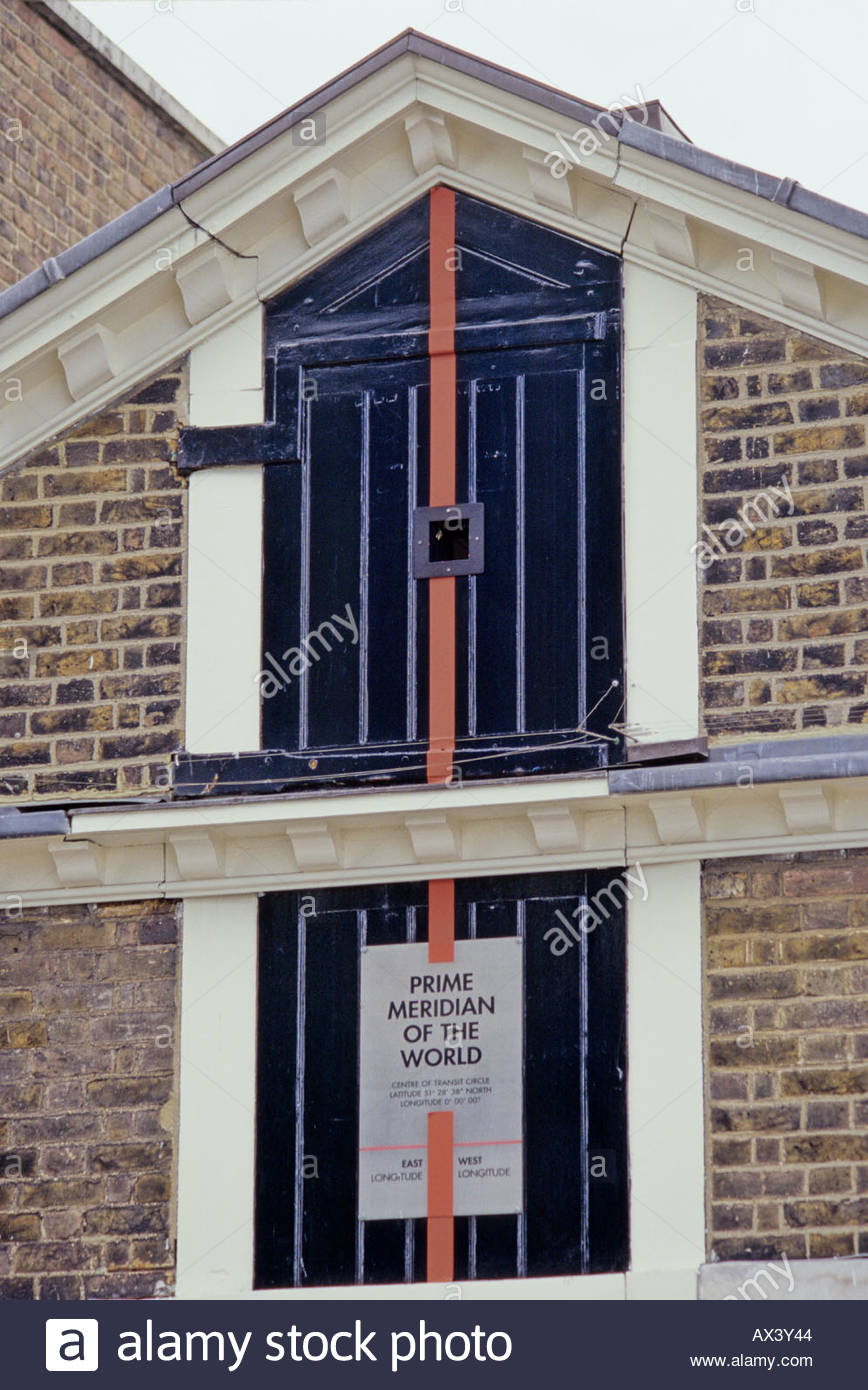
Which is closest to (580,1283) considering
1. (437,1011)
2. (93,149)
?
(437,1011)

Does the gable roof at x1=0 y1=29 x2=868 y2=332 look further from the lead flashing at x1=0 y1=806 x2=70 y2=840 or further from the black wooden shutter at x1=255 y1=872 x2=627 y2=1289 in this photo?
the black wooden shutter at x1=255 y1=872 x2=627 y2=1289

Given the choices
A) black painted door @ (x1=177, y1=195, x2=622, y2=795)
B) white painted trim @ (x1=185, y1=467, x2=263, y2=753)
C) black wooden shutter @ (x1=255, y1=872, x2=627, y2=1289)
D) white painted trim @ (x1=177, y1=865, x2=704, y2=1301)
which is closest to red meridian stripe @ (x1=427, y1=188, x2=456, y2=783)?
black painted door @ (x1=177, y1=195, x2=622, y2=795)

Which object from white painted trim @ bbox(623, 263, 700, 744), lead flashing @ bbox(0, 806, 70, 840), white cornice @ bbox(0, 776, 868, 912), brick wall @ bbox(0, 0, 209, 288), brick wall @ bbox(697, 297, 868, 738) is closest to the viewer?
white cornice @ bbox(0, 776, 868, 912)

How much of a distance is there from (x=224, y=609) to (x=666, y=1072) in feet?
8.61

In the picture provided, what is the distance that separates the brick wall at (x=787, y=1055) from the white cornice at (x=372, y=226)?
7.33ft

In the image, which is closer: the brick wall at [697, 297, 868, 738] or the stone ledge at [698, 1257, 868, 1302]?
the stone ledge at [698, 1257, 868, 1302]

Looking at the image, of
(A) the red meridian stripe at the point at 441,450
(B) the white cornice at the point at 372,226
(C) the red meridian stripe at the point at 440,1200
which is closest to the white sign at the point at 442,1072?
Answer: (C) the red meridian stripe at the point at 440,1200

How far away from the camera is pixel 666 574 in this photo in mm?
9750

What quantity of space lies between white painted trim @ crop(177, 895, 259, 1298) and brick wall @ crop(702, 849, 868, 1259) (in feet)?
5.90

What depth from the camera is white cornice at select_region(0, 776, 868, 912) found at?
9.36 m
